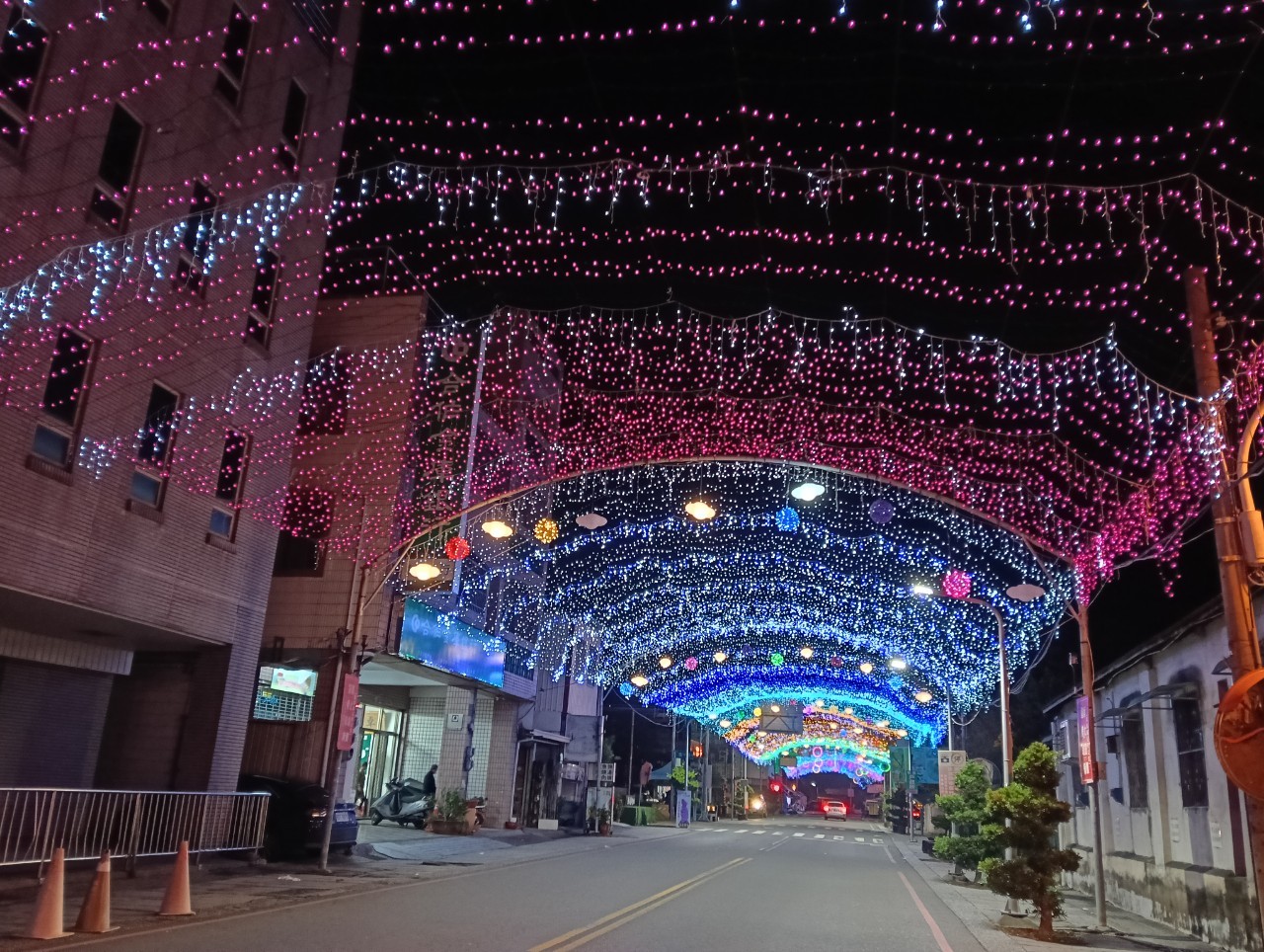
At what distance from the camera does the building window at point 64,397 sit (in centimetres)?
1262

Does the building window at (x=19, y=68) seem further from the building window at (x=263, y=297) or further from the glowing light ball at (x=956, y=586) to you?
the glowing light ball at (x=956, y=586)

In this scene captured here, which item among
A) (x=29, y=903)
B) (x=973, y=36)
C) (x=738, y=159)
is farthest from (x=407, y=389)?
(x=973, y=36)

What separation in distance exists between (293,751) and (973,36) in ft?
57.4

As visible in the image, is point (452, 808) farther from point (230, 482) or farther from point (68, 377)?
point (68, 377)

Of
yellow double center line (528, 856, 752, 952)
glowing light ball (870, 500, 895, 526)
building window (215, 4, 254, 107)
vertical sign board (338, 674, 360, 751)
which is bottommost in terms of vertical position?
yellow double center line (528, 856, 752, 952)

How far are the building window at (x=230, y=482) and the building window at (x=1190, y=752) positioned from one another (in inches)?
617

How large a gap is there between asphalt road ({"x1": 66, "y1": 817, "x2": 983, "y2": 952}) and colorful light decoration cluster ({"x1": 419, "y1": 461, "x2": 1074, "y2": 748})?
625 centimetres

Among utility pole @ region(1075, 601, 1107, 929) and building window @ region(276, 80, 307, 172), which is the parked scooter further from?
utility pole @ region(1075, 601, 1107, 929)

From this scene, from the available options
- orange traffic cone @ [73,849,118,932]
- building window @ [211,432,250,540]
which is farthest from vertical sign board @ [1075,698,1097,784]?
building window @ [211,432,250,540]

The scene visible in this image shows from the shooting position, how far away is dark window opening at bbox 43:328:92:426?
41.9ft

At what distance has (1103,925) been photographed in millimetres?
13453

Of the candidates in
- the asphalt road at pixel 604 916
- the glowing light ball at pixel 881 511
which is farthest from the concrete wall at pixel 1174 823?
the glowing light ball at pixel 881 511

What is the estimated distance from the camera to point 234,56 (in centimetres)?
1666

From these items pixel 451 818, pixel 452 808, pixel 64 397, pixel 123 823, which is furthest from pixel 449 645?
pixel 64 397
